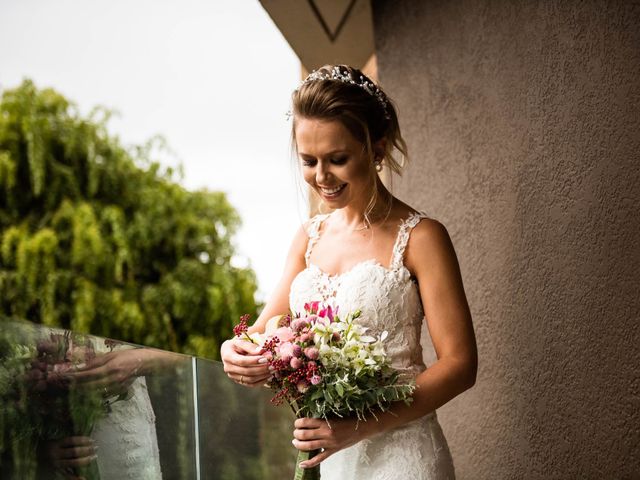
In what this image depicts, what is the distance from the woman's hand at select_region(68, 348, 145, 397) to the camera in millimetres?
1959

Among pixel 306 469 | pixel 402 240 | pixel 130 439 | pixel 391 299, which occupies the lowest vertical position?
pixel 306 469

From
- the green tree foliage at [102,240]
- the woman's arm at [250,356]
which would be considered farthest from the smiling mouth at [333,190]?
the green tree foliage at [102,240]

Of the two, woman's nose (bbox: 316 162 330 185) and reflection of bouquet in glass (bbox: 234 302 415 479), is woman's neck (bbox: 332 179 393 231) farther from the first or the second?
reflection of bouquet in glass (bbox: 234 302 415 479)

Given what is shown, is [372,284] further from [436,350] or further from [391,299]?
[436,350]

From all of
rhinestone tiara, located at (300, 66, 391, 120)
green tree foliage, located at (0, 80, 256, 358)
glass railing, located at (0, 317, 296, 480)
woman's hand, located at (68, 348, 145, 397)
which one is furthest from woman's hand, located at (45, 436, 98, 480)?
green tree foliage, located at (0, 80, 256, 358)

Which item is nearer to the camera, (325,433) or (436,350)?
(325,433)

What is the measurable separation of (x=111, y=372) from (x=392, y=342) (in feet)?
2.80

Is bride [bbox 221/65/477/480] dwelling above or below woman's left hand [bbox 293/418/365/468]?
above

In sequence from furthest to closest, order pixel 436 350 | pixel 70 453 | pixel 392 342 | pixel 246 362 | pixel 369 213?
pixel 369 213
pixel 392 342
pixel 436 350
pixel 246 362
pixel 70 453

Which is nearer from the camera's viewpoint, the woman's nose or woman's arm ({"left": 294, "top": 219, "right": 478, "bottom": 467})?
woman's arm ({"left": 294, "top": 219, "right": 478, "bottom": 467})

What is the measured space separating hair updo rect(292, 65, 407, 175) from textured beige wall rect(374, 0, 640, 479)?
58 centimetres

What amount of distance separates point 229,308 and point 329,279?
6.84 metres

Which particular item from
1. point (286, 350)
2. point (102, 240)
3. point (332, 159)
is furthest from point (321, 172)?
point (102, 240)

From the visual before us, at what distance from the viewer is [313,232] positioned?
2.85 meters
